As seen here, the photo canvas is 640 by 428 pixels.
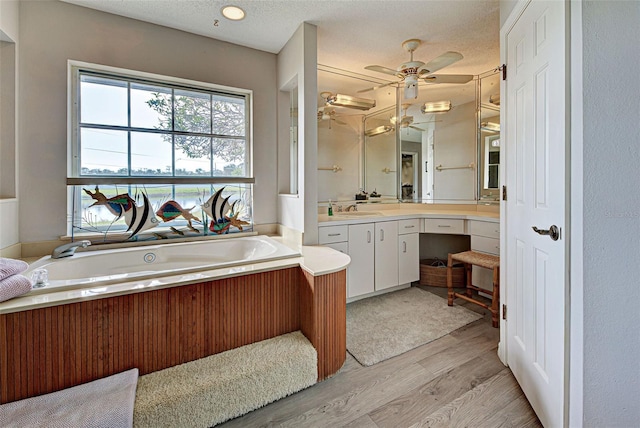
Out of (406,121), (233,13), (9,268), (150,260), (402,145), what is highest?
(233,13)

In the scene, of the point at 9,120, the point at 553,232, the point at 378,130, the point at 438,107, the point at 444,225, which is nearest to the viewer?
the point at 553,232

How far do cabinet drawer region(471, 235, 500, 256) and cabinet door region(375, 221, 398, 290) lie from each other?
792mm

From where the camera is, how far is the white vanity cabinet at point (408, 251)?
10.2 feet

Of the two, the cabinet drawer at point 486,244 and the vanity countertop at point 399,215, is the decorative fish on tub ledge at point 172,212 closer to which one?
the vanity countertop at point 399,215

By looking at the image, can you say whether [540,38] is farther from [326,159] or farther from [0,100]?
[0,100]

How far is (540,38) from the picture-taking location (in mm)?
1381

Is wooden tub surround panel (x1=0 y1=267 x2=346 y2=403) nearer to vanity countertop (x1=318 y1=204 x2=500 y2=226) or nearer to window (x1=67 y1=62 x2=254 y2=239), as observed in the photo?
vanity countertop (x1=318 y1=204 x2=500 y2=226)

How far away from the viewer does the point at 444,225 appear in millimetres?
3164

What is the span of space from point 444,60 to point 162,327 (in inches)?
110

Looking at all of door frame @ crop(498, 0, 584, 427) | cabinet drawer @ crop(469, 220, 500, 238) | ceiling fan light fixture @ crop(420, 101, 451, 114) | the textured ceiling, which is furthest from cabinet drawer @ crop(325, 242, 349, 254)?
ceiling fan light fixture @ crop(420, 101, 451, 114)

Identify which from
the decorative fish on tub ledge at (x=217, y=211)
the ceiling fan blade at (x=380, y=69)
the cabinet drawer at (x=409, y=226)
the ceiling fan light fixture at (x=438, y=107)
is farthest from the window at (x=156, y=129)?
the ceiling fan light fixture at (x=438, y=107)

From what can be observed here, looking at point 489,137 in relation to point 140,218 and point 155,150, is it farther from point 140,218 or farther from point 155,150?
point 140,218

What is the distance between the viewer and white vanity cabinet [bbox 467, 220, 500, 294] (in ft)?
9.11

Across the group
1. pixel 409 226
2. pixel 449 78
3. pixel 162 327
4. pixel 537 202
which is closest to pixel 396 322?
pixel 409 226
